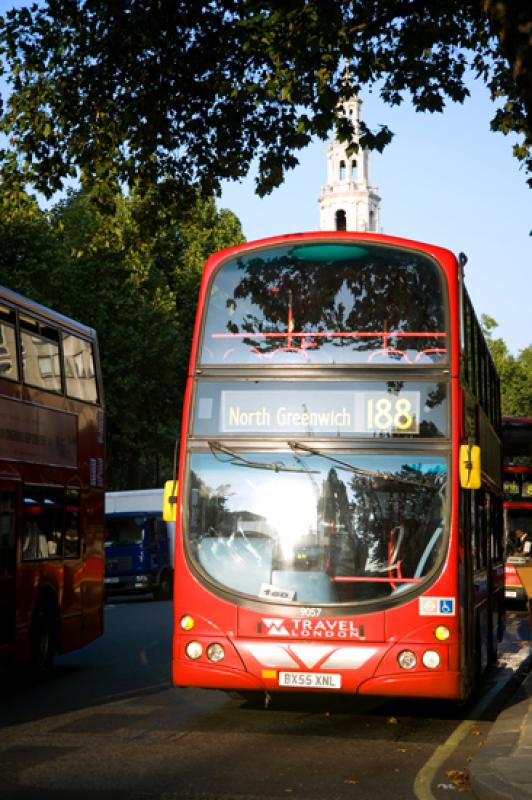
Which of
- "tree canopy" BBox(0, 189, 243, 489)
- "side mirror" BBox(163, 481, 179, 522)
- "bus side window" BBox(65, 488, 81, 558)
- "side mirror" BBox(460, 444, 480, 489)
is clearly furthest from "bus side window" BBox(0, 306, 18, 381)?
"tree canopy" BBox(0, 189, 243, 489)

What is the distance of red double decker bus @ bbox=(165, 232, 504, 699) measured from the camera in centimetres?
1104

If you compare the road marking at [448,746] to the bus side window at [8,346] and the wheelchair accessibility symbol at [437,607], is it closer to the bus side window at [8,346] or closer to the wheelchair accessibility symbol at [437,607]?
the wheelchair accessibility symbol at [437,607]

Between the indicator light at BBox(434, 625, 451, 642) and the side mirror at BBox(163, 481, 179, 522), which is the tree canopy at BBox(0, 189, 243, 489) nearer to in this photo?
the side mirror at BBox(163, 481, 179, 522)

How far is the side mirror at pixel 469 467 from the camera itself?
11.1m

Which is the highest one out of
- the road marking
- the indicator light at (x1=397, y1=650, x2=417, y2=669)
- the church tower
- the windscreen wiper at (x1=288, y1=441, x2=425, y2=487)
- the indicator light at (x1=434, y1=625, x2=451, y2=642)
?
the church tower

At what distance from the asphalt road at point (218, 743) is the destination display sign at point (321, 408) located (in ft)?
8.18

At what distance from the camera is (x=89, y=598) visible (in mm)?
17531

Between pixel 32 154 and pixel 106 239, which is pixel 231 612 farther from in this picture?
→ pixel 106 239

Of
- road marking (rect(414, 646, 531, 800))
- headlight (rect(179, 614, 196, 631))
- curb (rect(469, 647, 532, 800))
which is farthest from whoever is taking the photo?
headlight (rect(179, 614, 196, 631))

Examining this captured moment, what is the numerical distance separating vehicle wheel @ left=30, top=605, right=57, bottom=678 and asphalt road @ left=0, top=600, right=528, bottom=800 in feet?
0.82

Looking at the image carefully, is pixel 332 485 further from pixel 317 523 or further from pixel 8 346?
pixel 8 346

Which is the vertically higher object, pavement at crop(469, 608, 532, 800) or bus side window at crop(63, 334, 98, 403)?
bus side window at crop(63, 334, 98, 403)

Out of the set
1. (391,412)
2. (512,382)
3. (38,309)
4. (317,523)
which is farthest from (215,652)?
(512,382)

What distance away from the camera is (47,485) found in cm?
1558
